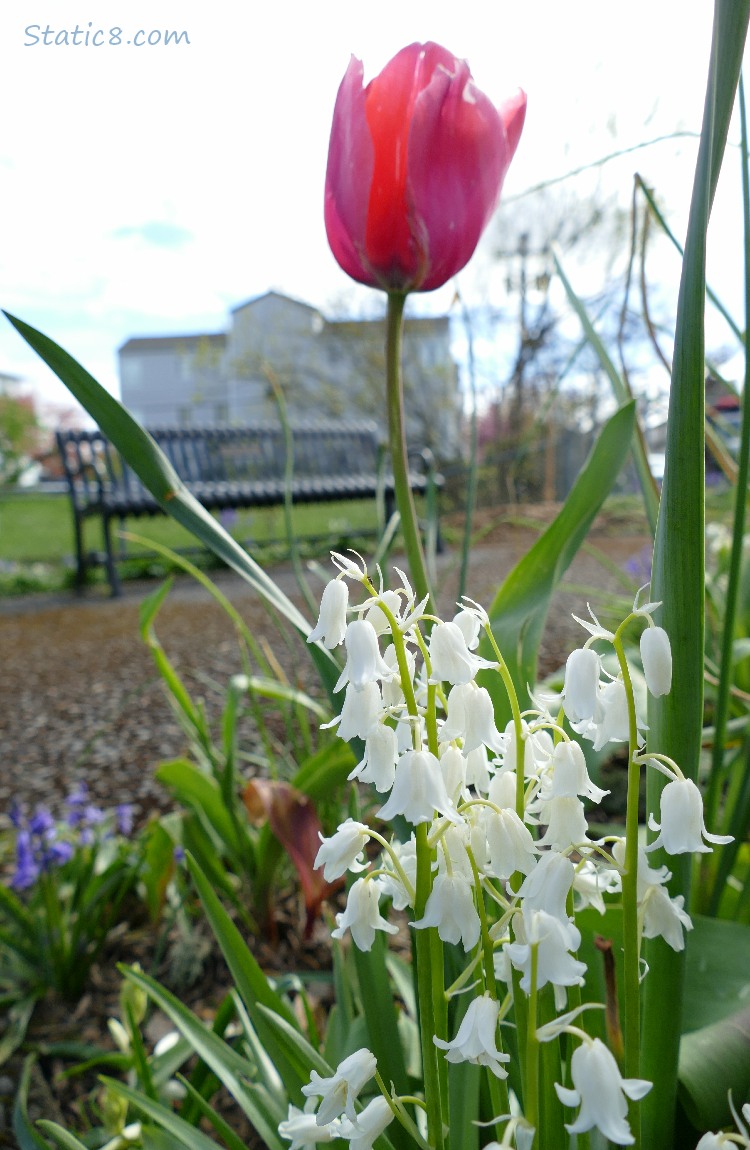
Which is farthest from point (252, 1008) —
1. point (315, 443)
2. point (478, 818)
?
point (315, 443)

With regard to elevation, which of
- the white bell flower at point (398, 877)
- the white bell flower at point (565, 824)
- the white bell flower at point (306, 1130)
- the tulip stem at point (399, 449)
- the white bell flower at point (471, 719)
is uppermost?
the tulip stem at point (399, 449)

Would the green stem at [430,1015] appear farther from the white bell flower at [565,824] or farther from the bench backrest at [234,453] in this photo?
the bench backrest at [234,453]

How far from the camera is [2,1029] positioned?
1.09 meters

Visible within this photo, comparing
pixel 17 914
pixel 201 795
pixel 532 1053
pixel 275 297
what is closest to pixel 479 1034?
pixel 532 1053

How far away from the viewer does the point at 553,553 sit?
63 cm

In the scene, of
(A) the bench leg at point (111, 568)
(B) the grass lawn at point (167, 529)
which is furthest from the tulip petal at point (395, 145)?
(A) the bench leg at point (111, 568)

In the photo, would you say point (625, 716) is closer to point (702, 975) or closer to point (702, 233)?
point (702, 233)

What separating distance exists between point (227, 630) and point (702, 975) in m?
2.96

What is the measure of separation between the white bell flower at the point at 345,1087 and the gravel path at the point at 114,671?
2.68ft

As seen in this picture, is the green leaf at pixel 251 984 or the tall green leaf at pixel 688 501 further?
the green leaf at pixel 251 984

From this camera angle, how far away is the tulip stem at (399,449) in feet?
1.93

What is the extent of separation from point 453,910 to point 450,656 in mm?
106

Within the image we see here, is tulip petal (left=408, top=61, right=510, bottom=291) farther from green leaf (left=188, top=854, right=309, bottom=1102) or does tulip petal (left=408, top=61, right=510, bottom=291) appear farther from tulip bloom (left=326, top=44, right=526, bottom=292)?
green leaf (left=188, top=854, right=309, bottom=1102)

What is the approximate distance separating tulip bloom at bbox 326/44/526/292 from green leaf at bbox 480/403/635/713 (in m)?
0.18
